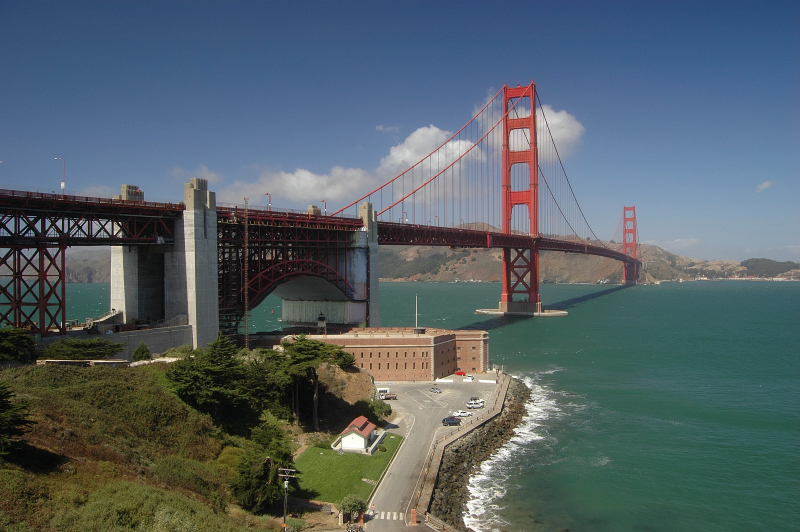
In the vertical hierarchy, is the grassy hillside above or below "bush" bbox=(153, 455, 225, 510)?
above

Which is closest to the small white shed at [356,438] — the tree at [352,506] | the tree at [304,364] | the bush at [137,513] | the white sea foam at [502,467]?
the tree at [304,364]

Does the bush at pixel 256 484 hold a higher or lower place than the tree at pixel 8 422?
lower

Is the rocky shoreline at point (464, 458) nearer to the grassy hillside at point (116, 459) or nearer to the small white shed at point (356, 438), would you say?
the small white shed at point (356, 438)

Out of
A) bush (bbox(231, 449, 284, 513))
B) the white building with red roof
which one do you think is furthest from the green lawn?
bush (bbox(231, 449, 284, 513))

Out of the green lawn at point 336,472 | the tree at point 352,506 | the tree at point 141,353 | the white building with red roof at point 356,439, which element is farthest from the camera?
the tree at point 141,353

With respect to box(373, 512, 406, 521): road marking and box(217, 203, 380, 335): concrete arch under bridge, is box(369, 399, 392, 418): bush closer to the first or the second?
box(373, 512, 406, 521): road marking

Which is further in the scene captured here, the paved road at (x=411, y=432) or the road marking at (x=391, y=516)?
the paved road at (x=411, y=432)

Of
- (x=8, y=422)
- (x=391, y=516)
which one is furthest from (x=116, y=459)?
(x=391, y=516)

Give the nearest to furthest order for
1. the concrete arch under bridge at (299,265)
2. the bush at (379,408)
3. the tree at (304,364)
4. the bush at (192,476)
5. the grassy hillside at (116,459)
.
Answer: the grassy hillside at (116,459) < the bush at (192,476) < the tree at (304,364) < the bush at (379,408) < the concrete arch under bridge at (299,265)
